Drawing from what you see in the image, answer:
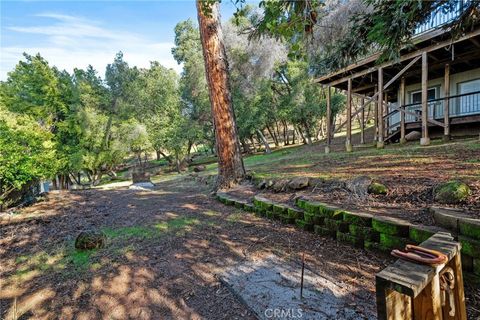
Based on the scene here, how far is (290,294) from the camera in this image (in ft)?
6.98

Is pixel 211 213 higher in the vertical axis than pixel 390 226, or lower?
lower

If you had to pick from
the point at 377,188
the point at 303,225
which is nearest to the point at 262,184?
the point at 303,225

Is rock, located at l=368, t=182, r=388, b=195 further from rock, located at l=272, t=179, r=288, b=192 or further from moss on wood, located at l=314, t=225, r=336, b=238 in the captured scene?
rock, located at l=272, t=179, r=288, b=192

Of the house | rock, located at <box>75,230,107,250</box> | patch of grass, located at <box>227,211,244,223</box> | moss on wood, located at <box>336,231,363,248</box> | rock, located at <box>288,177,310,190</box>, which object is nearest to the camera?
moss on wood, located at <box>336,231,363,248</box>

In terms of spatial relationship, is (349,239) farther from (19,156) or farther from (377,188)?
(19,156)

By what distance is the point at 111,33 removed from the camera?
860cm

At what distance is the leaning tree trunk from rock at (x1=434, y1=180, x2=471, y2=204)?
407cm

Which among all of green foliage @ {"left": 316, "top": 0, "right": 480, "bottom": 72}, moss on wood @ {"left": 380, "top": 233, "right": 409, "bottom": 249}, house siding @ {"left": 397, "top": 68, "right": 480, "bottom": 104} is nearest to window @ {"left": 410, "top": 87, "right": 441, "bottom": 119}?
house siding @ {"left": 397, "top": 68, "right": 480, "bottom": 104}

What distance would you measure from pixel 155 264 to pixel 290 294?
1522 mm

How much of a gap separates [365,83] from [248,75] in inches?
383

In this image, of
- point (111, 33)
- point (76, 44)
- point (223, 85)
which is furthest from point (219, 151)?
point (76, 44)

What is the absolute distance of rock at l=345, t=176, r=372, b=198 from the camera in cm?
355

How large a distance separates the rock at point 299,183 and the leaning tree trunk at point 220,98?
5.94 ft

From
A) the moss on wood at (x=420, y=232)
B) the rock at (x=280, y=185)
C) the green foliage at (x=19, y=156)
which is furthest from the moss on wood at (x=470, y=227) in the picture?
the green foliage at (x=19, y=156)
